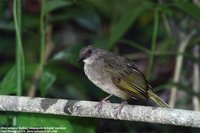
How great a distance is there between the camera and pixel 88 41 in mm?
6168

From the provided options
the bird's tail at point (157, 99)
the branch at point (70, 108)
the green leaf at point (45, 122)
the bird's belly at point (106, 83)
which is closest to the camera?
the branch at point (70, 108)

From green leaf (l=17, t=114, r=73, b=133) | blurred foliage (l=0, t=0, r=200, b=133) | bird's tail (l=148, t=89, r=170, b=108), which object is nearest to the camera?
green leaf (l=17, t=114, r=73, b=133)

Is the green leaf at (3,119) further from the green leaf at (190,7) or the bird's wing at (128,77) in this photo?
the green leaf at (190,7)

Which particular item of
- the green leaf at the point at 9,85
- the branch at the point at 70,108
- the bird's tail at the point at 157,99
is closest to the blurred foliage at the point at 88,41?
the green leaf at the point at 9,85

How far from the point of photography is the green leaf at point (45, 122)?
3107mm

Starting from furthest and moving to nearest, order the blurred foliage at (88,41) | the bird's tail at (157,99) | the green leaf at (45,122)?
the blurred foliage at (88,41) < the bird's tail at (157,99) < the green leaf at (45,122)

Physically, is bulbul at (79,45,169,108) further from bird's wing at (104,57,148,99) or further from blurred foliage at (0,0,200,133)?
blurred foliage at (0,0,200,133)

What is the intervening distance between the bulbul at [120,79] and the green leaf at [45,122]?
1.72 feet

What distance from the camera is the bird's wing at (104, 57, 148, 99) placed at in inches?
138

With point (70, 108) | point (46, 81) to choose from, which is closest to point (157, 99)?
point (70, 108)

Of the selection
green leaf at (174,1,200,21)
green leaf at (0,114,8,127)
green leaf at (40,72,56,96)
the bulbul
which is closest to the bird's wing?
the bulbul

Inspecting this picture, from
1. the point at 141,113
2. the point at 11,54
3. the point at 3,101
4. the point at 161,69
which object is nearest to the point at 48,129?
the point at 3,101

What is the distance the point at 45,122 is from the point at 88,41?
306cm

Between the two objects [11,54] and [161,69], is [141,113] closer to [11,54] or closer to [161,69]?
[161,69]
